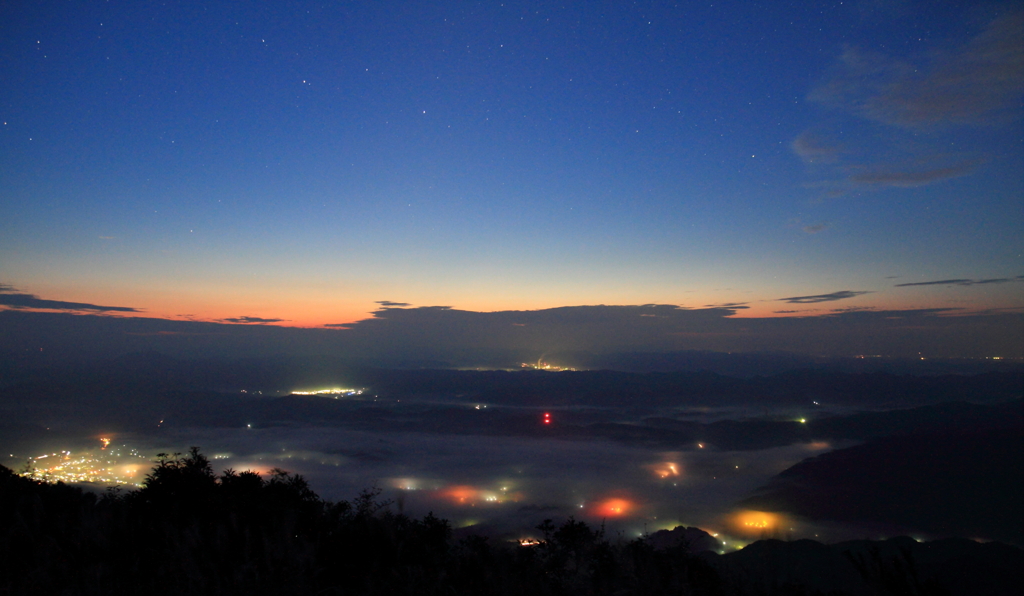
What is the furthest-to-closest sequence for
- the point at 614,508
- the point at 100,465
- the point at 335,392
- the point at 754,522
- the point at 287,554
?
1. the point at 335,392
2. the point at 100,465
3. the point at 614,508
4. the point at 754,522
5. the point at 287,554

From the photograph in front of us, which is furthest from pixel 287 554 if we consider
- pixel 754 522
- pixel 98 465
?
pixel 98 465

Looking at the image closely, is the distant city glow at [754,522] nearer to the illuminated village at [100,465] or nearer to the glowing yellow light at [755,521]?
the glowing yellow light at [755,521]

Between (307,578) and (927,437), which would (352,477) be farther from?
(927,437)

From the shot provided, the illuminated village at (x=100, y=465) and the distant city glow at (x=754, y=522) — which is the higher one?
the illuminated village at (x=100, y=465)

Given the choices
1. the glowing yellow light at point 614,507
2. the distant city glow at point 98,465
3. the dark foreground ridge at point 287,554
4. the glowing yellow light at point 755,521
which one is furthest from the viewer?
the glowing yellow light at point 614,507

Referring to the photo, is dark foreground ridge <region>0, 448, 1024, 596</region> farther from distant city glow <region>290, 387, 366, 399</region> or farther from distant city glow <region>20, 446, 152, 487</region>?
distant city glow <region>290, 387, 366, 399</region>

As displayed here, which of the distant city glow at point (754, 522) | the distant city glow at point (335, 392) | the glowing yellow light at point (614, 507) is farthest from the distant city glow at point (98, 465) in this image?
the distant city glow at point (335, 392)

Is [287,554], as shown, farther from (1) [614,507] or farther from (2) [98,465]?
(2) [98,465]

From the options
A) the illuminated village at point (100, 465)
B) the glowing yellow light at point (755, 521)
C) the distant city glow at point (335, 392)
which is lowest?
the distant city glow at point (335, 392)

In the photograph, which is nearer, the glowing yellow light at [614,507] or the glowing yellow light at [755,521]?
the glowing yellow light at [755,521]
